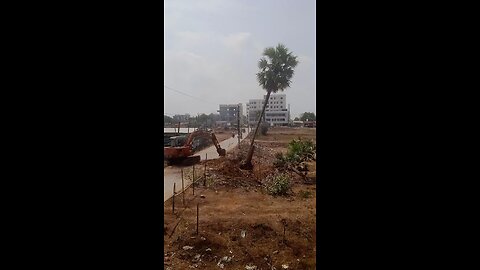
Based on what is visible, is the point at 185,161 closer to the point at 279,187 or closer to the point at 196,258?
the point at 279,187

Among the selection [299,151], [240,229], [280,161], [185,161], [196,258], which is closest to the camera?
[196,258]

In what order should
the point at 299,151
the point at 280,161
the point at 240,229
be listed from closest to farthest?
the point at 240,229 < the point at 280,161 < the point at 299,151

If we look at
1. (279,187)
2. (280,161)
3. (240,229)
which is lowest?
(240,229)

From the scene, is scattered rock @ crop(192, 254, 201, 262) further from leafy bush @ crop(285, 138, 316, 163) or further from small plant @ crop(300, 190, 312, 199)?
leafy bush @ crop(285, 138, 316, 163)

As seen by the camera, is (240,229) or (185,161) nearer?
(240,229)

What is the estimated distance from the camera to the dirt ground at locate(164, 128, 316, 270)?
3.47m

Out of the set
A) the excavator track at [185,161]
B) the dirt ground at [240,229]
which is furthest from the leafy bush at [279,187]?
the excavator track at [185,161]

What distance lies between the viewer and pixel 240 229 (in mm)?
4129

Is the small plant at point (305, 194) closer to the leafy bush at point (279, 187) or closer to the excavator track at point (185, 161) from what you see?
the leafy bush at point (279, 187)

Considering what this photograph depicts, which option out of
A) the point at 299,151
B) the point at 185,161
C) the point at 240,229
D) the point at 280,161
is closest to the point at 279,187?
the point at 240,229

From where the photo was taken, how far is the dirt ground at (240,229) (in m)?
3.47
